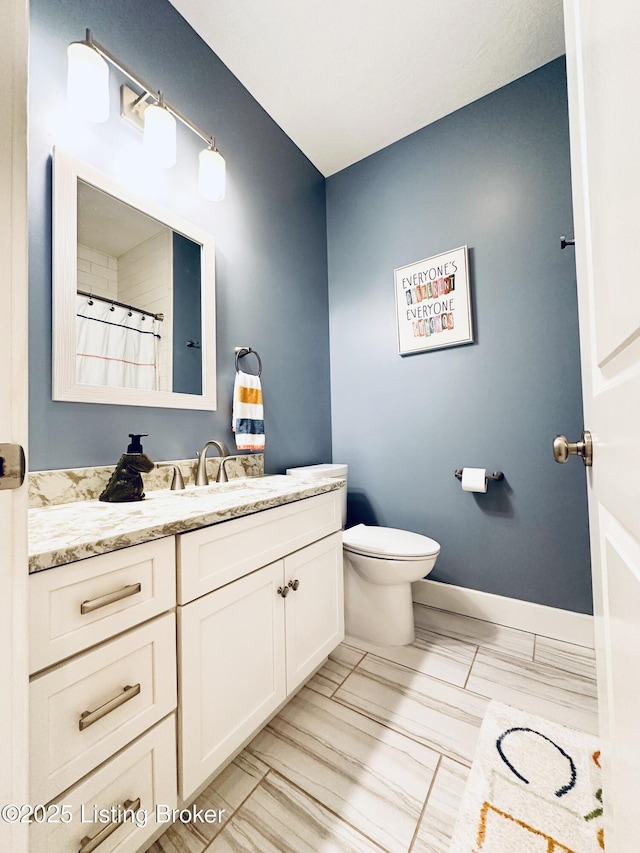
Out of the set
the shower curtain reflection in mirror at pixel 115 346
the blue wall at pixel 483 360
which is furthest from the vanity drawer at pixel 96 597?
the blue wall at pixel 483 360

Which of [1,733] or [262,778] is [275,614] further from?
[1,733]

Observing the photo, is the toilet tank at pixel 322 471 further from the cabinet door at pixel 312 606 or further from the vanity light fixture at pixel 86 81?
the vanity light fixture at pixel 86 81

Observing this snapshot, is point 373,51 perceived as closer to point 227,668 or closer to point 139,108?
point 139,108

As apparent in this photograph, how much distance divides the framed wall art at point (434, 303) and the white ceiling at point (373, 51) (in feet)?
2.72

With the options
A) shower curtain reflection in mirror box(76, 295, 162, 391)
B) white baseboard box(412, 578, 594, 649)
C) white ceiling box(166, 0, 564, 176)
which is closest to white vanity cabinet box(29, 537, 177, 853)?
shower curtain reflection in mirror box(76, 295, 162, 391)

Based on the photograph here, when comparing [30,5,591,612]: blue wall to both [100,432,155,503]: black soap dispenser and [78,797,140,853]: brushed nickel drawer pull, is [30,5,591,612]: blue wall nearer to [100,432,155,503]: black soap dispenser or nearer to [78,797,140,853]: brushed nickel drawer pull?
[100,432,155,503]: black soap dispenser

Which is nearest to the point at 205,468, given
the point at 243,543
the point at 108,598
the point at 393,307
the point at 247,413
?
the point at 247,413

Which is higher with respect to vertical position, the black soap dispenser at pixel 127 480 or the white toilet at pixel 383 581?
the black soap dispenser at pixel 127 480

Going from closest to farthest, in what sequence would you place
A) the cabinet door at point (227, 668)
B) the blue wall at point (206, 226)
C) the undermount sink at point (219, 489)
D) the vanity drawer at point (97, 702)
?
the vanity drawer at point (97, 702)
the cabinet door at point (227, 668)
the blue wall at point (206, 226)
the undermount sink at point (219, 489)

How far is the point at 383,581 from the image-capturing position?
159cm

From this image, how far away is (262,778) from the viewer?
99 centimetres

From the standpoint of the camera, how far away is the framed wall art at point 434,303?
187 centimetres

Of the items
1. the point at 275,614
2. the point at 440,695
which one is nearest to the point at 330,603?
the point at 275,614

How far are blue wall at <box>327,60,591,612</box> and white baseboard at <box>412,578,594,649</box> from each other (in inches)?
2.1
